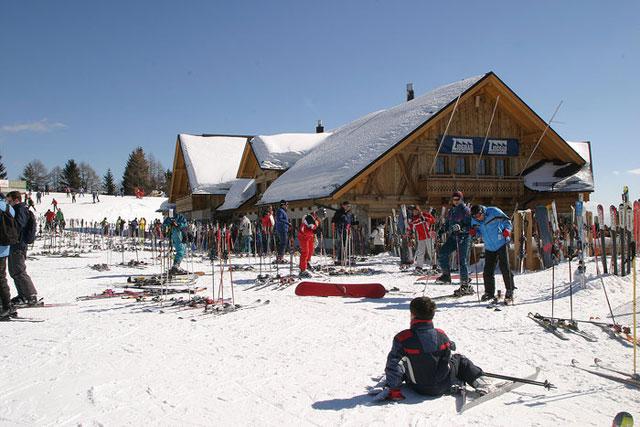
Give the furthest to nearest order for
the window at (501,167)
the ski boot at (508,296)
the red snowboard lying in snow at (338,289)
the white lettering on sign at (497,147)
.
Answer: the window at (501,167) < the white lettering on sign at (497,147) < the red snowboard lying in snow at (338,289) < the ski boot at (508,296)

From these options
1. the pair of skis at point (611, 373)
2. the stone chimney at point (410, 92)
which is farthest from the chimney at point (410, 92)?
the pair of skis at point (611, 373)

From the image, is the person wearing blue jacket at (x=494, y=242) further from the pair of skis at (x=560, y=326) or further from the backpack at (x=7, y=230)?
the backpack at (x=7, y=230)

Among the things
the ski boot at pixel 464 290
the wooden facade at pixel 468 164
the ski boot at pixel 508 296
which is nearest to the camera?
the ski boot at pixel 508 296

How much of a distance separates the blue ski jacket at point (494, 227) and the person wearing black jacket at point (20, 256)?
7426mm

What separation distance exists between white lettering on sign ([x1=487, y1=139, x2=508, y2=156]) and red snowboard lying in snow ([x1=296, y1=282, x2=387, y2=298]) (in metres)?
17.3

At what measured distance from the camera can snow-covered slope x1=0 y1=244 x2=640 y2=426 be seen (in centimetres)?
383

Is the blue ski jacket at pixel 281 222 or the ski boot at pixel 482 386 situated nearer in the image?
the ski boot at pixel 482 386

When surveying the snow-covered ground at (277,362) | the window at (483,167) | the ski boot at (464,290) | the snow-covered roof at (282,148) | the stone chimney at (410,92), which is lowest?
the snow-covered ground at (277,362)

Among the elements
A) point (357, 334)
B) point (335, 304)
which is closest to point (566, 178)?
point (335, 304)

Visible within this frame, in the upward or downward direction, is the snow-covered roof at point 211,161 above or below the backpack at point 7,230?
above

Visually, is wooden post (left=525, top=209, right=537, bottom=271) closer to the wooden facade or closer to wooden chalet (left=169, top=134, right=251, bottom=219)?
the wooden facade

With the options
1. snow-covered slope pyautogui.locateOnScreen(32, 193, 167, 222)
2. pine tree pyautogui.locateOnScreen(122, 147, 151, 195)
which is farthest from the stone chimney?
pine tree pyautogui.locateOnScreen(122, 147, 151, 195)

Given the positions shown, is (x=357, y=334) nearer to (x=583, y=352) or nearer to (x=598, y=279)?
(x=583, y=352)

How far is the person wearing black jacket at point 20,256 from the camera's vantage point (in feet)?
26.5
